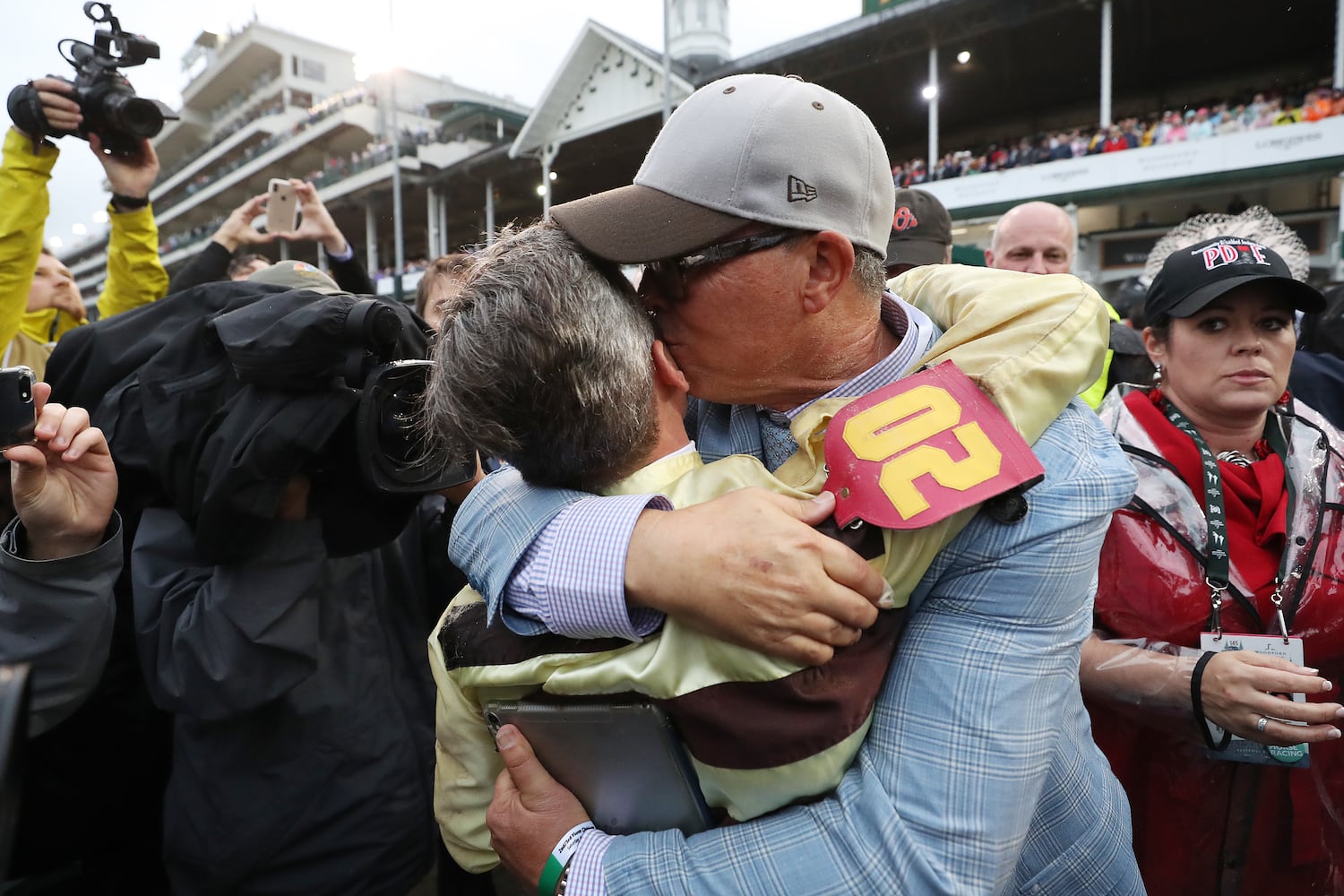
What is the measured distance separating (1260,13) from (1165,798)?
21.4 m

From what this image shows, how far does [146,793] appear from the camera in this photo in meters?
2.03

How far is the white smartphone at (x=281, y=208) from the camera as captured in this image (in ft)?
11.9

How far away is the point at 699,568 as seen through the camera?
889 mm

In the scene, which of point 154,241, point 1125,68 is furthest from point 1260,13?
point 154,241

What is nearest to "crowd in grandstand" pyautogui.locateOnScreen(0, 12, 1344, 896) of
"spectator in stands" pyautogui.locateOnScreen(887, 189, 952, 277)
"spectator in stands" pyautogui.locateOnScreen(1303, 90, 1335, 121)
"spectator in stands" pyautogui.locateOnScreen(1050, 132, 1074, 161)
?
"spectator in stands" pyautogui.locateOnScreen(887, 189, 952, 277)

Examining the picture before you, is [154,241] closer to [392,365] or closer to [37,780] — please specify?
[37,780]

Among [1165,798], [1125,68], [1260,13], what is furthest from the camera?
[1125,68]

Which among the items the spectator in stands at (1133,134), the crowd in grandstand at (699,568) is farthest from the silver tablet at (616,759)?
the spectator in stands at (1133,134)

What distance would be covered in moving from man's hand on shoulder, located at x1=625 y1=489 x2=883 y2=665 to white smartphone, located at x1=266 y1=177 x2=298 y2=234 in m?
3.48

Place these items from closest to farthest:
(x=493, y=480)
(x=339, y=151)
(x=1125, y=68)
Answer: (x=493, y=480) < (x=1125, y=68) < (x=339, y=151)

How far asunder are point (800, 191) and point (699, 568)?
1.88 feet

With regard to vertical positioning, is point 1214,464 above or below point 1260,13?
below

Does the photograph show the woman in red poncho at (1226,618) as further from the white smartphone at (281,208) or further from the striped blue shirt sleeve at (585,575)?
the white smartphone at (281,208)

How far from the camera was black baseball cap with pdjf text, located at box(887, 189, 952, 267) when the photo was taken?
10.4 ft
